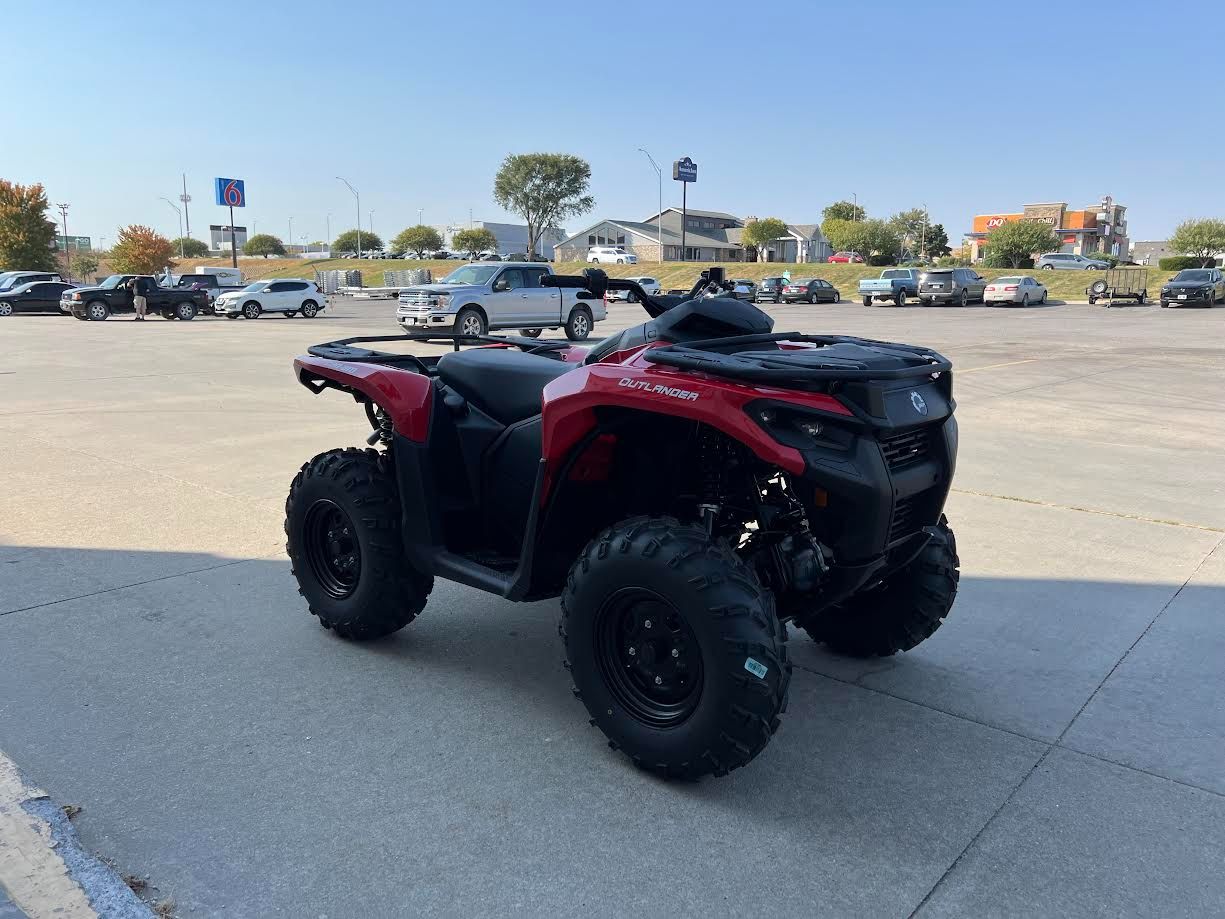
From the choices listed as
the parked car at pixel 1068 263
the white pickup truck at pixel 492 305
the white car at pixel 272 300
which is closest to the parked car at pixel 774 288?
the white car at pixel 272 300

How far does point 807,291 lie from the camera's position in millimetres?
45688

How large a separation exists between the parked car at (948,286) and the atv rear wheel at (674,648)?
42.8 metres

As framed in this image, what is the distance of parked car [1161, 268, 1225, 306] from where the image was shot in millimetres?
39156

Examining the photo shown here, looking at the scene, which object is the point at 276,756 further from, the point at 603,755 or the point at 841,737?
the point at 841,737

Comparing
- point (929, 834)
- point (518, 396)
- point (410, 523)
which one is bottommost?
point (929, 834)

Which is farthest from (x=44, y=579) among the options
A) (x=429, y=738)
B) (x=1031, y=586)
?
(x=1031, y=586)

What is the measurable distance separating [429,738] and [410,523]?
0.88m

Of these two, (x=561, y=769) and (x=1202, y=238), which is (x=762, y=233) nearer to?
(x=1202, y=238)

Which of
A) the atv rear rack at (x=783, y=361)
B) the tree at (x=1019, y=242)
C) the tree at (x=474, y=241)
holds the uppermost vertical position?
the tree at (x=474, y=241)

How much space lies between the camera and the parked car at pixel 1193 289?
128 feet

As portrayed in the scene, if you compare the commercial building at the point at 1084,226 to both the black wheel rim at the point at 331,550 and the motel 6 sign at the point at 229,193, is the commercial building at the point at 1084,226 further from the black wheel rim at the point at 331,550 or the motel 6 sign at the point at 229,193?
the black wheel rim at the point at 331,550

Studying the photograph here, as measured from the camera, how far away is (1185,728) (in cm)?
343

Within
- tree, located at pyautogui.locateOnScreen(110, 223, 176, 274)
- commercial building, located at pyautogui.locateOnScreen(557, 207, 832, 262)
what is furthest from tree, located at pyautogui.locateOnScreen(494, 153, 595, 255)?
tree, located at pyautogui.locateOnScreen(110, 223, 176, 274)

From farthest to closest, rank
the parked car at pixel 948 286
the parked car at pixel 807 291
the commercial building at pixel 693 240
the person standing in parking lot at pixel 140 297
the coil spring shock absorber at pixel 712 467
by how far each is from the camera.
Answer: the commercial building at pixel 693 240
the parked car at pixel 807 291
the parked car at pixel 948 286
the person standing in parking lot at pixel 140 297
the coil spring shock absorber at pixel 712 467
